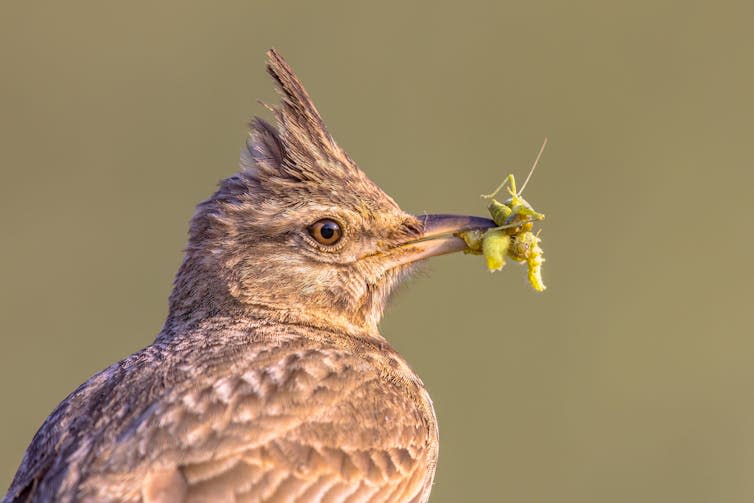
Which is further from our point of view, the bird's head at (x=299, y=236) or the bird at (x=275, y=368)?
the bird's head at (x=299, y=236)

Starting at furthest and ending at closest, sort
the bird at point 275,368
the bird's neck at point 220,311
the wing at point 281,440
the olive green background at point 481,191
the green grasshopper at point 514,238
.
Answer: the olive green background at point 481,191
the green grasshopper at point 514,238
the bird's neck at point 220,311
the bird at point 275,368
the wing at point 281,440

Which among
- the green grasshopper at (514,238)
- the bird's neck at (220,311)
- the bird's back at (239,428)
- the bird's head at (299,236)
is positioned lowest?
the bird's back at (239,428)

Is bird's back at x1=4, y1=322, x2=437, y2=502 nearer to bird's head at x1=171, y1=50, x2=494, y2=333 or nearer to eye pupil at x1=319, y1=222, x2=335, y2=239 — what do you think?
bird's head at x1=171, y1=50, x2=494, y2=333

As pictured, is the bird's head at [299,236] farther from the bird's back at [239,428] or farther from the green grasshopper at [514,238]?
the bird's back at [239,428]

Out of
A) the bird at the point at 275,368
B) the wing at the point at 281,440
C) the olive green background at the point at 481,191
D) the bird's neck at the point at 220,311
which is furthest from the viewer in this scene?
the olive green background at the point at 481,191

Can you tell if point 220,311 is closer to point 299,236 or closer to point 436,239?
point 299,236

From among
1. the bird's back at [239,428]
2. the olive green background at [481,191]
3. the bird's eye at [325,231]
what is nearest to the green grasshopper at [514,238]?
the bird's eye at [325,231]

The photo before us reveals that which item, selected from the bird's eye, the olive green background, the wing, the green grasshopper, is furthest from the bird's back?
the olive green background

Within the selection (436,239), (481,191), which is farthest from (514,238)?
(481,191)
